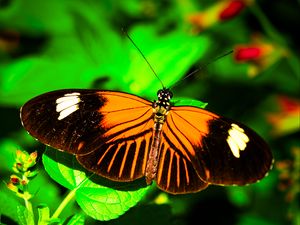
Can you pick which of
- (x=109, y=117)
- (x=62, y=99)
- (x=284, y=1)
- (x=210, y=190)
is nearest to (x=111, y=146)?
(x=109, y=117)

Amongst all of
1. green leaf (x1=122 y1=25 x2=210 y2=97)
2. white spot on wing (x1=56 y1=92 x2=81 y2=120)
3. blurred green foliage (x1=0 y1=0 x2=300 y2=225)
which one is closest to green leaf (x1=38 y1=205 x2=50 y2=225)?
blurred green foliage (x1=0 y1=0 x2=300 y2=225)

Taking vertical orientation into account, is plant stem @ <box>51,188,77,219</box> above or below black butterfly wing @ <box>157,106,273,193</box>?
below

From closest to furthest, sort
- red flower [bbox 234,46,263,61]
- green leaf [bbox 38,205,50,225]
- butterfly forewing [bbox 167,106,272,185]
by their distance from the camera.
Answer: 1. green leaf [bbox 38,205,50,225]
2. butterfly forewing [bbox 167,106,272,185]
3. red flower [bbox 234,46,263,61]

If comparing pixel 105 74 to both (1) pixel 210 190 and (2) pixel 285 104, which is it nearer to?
(1) pixel 210 190

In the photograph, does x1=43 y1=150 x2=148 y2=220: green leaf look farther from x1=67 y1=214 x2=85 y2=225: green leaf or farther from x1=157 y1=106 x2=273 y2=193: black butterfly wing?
x1=157 y1=106 x2=273 y2=193: black butterfly wing

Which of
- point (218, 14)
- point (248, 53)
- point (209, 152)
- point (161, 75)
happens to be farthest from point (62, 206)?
point (218, 14)

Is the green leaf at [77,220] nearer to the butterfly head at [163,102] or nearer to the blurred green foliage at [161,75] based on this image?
the blurred green foliage at [161,75]

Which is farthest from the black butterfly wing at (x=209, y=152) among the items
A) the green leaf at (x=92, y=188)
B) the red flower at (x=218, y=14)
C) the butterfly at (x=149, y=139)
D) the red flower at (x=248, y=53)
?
the red flower at (x=218, y=14)

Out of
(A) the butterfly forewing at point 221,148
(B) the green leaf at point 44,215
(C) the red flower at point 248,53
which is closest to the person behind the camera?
(B) the green leaf at point 44,215
